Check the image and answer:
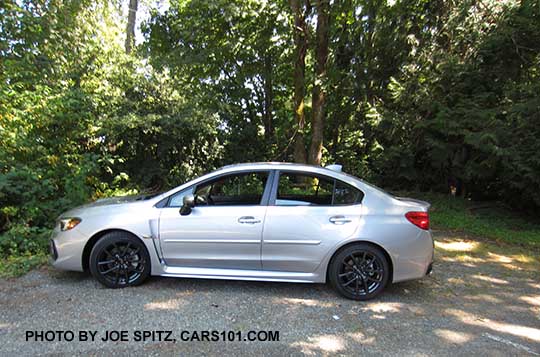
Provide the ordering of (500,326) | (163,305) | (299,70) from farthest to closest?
(299,70) < (163,305) < (500,326)

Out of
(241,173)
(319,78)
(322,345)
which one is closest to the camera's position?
(322,345)

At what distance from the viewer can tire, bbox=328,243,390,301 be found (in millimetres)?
3504

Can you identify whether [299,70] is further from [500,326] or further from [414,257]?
[500,326]

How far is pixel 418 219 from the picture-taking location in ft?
11.5

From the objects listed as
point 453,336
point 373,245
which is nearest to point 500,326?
point 453,336

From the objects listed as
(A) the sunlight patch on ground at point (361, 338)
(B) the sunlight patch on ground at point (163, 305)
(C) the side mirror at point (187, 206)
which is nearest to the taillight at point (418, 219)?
(A) the sunlight patch on ground at point (361, 338)

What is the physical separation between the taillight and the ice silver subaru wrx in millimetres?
→ 11

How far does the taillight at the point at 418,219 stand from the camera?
11.5ft

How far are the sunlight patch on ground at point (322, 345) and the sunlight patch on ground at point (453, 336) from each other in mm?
925

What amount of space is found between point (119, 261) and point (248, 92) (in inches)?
423

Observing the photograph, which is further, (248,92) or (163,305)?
(248,92)

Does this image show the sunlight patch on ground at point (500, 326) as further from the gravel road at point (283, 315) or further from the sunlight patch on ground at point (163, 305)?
the sunlight patch on ground at point (163, 305)

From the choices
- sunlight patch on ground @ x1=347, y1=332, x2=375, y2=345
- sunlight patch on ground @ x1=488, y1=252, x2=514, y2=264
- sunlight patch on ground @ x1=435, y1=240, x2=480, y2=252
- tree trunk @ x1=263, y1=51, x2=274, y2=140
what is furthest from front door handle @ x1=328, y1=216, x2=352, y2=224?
tree trunk @ x1=263, y1=51, x2=274, y2=140

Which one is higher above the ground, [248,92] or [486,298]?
[248,92]
